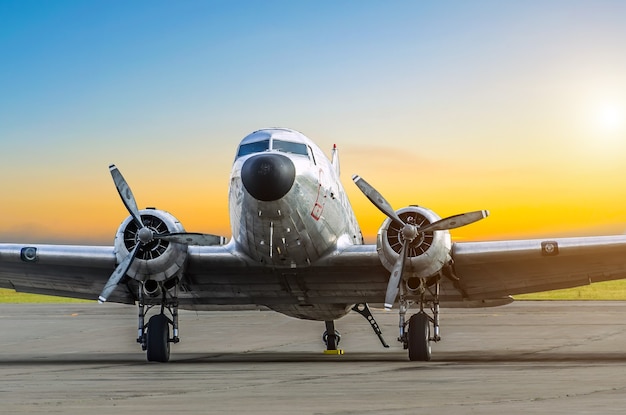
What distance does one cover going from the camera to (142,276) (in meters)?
22.9

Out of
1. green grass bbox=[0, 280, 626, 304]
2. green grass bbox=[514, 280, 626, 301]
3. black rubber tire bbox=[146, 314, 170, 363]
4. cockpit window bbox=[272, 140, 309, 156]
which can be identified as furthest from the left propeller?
green grass bbox=[514, 280, 626, 301]

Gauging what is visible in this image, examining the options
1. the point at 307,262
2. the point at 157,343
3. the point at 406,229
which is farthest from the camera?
the point at 157,343

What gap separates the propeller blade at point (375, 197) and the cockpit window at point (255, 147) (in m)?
3.05

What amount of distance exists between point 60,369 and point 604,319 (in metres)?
32.3

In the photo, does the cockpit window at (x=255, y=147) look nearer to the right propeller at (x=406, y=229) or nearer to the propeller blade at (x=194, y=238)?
the propeller blade at (x=194, y=238)

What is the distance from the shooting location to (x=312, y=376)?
17.1 metres

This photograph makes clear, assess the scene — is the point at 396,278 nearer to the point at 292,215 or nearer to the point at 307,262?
the point at 307,262

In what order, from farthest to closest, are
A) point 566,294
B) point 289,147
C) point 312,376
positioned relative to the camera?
point 566,294 → point 289,147 → point 312,376

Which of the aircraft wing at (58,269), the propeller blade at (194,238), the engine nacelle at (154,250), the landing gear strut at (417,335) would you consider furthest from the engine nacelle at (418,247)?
the aircraft wing at (58,269)

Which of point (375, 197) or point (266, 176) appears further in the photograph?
point (375, 197)

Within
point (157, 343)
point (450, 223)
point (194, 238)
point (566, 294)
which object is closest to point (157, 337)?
point (157, 343)

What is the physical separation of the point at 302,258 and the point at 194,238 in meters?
2.49

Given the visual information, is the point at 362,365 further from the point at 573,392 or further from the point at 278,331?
the point at 278,331

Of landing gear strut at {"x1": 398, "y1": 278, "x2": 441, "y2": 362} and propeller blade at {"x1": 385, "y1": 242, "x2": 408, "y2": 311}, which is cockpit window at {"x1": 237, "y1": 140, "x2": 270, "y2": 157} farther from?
landing gear strut at {"x1": 398, "y1": 278, "x2": 441, "y2": 362}
